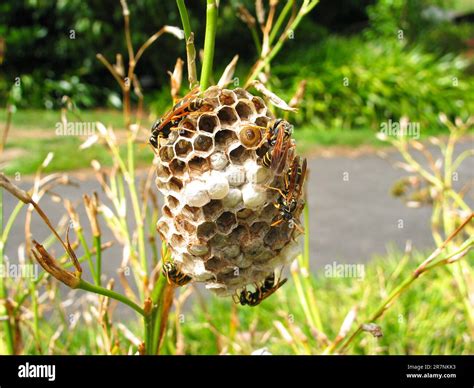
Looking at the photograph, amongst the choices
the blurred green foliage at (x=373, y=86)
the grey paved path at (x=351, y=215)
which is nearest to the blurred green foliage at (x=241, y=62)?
the blurred green foliage at (x=373, y=86)

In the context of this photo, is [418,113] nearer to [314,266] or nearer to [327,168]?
[327,168]

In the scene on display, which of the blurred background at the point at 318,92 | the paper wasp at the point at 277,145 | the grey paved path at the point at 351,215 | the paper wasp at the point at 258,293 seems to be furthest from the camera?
the blurred background at the point at 318,92

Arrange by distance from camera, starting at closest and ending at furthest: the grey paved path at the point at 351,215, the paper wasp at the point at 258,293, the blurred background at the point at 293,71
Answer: the paper wasp at the point at 258,293, the grey paved path at the point at 351,215, the blurred background at the point at 293,71

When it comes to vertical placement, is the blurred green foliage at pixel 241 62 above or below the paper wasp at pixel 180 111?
above

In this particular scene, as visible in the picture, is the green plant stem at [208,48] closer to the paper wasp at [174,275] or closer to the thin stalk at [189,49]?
the thin stalk at [189,49]

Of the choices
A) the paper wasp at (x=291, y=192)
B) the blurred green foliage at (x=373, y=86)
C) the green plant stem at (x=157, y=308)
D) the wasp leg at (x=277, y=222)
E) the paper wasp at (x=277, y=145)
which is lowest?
the green plant stem at (x=157, y=308)

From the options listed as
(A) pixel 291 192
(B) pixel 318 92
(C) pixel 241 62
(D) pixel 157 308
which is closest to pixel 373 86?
(B) pixel 318 92
